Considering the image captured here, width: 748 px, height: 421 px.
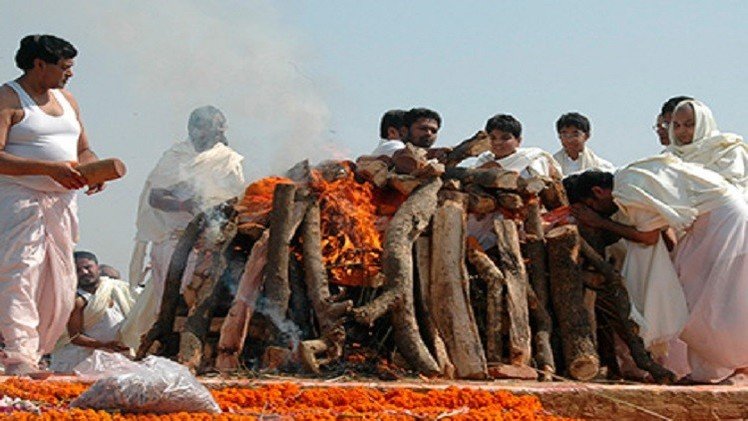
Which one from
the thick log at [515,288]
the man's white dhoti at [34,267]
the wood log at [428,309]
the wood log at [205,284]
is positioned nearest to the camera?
the man's white dhoti at [34,267]

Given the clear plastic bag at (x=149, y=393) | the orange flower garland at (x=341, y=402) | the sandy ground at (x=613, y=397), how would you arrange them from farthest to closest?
the sandy ground at (x=613, y=397) < the orange flower garland at (x=341, y=402) < the clear plastic bag at (x=149, y=393)

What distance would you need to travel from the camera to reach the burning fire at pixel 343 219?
9273 mm

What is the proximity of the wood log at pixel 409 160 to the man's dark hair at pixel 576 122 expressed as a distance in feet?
11.3

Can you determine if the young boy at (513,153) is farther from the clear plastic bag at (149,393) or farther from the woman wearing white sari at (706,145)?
the clear plastic bag at (149,393)

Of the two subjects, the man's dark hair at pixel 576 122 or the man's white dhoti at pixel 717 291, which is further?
the man's dark hair at pixel 576 122

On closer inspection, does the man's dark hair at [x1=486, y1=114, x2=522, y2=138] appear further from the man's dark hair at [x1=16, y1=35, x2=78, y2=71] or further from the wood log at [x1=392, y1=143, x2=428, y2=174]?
the man's dark hair at [x1=16, y1=35, x2=78, y2=71]

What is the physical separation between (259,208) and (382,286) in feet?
4.41

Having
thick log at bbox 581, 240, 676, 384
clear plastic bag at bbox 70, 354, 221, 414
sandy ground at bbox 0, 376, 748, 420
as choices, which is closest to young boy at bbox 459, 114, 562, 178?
thick log at bbox 581, 240, 676, 384

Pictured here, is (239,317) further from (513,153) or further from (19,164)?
(513,153)

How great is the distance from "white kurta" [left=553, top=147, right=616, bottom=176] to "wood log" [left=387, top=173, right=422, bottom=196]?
3.45 metres

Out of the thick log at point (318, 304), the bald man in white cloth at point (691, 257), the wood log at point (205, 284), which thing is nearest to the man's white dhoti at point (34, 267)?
the wood log at point (205, 284)

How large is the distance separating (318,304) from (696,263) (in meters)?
3.38

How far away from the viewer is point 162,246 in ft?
39.4

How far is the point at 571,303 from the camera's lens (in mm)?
9602
